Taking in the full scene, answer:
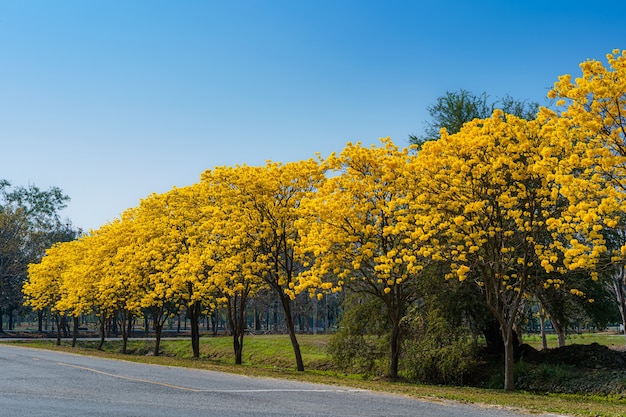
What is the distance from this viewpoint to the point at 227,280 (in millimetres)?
29234

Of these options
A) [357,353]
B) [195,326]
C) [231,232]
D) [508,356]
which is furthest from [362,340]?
[195,326]

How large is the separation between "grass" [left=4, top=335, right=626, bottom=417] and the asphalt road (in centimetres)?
145

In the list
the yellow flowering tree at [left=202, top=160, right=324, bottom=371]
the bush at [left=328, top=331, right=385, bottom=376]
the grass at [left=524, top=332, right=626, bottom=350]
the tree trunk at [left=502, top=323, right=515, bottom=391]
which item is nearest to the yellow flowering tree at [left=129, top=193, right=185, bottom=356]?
the yellow flowering tree at [left=202, top=160, right=324, bottom=371]

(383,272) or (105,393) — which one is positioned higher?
(383,272)

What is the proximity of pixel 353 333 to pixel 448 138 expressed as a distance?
485 inches

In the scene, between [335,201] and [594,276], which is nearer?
[594,276]

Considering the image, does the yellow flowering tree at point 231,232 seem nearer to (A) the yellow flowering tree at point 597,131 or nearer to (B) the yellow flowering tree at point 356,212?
(B) the yellow flowering tree at point 356,212

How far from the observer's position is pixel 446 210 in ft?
63.8

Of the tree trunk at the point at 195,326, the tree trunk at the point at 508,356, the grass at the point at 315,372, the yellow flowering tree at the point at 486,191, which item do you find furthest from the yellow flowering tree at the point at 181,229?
the tree trunk at the point at 508,356

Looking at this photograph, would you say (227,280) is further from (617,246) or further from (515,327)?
(617,246)

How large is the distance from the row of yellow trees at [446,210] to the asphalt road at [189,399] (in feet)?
15.2

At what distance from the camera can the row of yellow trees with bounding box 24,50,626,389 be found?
14.8 metres

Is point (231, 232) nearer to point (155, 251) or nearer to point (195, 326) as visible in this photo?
point (155, 251)

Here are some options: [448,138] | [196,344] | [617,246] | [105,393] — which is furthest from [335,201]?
[196,344]
